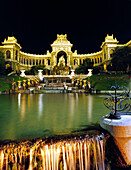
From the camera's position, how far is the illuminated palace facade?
2158 inches

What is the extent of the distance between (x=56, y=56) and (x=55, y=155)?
207ft

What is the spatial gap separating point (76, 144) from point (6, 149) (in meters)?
1.37

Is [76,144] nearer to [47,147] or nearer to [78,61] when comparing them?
[47,147]

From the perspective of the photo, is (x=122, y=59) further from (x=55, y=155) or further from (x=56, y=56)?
(x=55, y=155)

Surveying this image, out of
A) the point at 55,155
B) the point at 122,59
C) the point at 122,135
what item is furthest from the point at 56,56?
the point at 55,155

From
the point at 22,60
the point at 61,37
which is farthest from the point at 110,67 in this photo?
the point at 22,60

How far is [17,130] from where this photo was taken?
3.57 meters

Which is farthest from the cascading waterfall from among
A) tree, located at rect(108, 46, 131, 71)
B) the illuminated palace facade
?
the illuminated palace facade

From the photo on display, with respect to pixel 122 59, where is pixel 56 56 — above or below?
above

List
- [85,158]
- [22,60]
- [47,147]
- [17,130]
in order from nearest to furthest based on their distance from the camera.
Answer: [47,147]
[85,158]
[17,130]
[22,60]

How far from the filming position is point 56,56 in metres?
63.9

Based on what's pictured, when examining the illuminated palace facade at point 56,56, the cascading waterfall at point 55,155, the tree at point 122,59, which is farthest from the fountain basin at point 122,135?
the illuminated palace facade at point 56,56

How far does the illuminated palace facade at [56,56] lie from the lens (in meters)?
54.8

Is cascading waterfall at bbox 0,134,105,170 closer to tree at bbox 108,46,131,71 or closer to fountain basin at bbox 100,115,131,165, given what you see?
fountain basin at bbox 100,115,131,165
